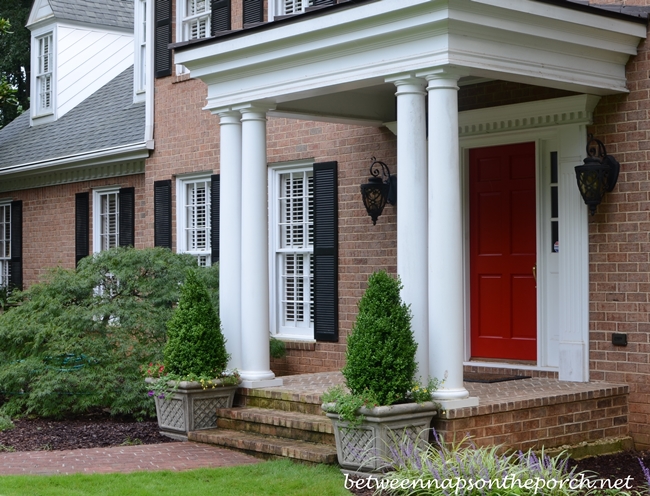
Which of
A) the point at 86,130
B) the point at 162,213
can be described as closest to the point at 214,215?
the point at 162,213

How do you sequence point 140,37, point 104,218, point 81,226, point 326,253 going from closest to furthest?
1. point 326,253
2. point 140,37
3. point 104,218
4. point 81,226

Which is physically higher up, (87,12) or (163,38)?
(87,12)

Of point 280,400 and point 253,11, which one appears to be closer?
point 280,400

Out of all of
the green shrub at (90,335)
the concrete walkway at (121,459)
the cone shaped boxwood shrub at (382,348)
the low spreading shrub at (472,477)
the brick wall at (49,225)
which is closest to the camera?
the low spreading shrub at (472,477)

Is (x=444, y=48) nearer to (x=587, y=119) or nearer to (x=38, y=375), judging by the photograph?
(x=587, y=119)

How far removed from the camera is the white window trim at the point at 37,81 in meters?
18.1

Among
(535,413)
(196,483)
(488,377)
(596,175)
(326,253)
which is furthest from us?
(326,253)

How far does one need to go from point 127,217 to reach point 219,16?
3.59 meters

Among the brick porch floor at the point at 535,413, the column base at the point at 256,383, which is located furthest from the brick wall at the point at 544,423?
the column base at the point at 256,383

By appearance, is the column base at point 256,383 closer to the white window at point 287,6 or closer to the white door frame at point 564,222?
the white door frame at point 564,222

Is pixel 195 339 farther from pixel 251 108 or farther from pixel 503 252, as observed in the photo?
pixel 503 252

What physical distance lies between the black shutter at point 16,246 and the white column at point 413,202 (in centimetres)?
1123

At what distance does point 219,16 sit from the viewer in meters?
12.6

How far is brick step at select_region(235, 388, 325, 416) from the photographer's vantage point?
8516 millimetres
